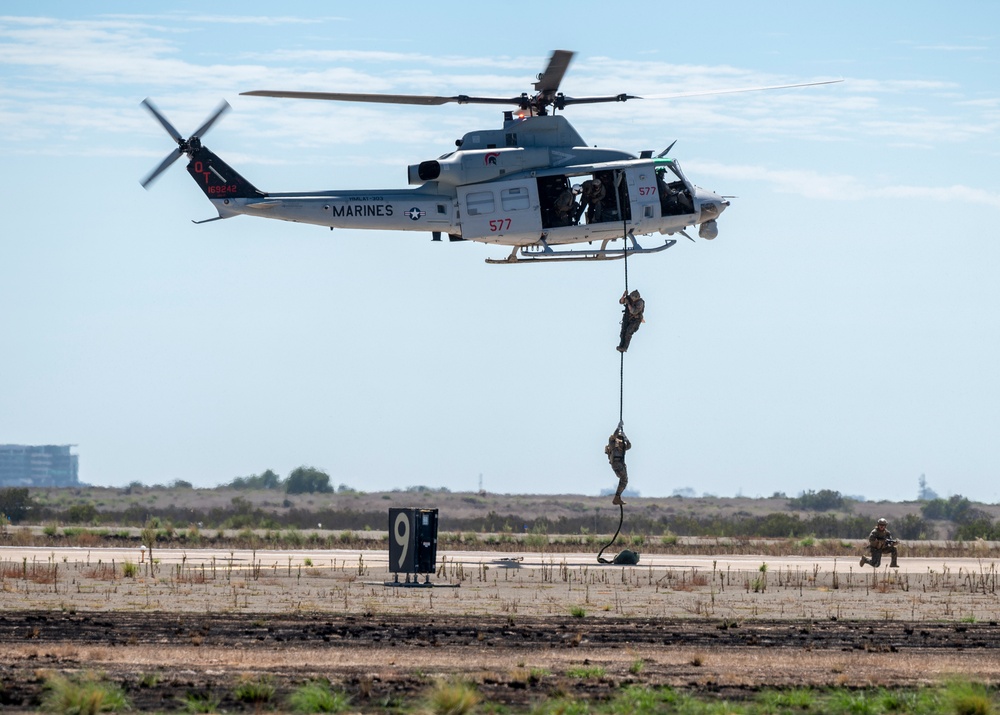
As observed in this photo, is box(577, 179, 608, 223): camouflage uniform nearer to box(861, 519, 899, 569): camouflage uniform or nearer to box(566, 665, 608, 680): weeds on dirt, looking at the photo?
box(861, 519, 899, 569): camouflage uniform

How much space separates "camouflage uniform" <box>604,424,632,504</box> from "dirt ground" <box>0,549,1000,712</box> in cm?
229

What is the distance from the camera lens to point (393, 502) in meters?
113

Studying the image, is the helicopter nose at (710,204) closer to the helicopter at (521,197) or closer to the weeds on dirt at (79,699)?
the helicopter at (521,197)

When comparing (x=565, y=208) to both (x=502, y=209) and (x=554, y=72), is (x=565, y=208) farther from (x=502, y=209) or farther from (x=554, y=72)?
(x=554, y=72)

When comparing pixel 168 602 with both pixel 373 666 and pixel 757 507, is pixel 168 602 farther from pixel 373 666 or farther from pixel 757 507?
pixel 757 507

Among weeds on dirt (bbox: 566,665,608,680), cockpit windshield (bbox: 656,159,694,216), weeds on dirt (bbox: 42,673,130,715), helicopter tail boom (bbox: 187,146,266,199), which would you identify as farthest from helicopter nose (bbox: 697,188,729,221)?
weeds on dirt (bbox: 42,673,130,715)

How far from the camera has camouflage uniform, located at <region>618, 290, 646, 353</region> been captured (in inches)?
1288

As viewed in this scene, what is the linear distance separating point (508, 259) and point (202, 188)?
8165mm

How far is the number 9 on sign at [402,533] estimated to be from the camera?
28375 mm

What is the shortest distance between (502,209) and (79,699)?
2215 centimetres

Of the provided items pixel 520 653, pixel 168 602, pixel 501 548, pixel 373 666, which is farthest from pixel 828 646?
pixel 501 548

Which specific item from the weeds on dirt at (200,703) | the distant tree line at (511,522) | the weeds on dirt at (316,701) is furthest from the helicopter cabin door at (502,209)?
the distant tree line at (511,522)

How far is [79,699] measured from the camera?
14.5 meters

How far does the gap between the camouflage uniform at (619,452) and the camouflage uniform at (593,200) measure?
5.69 m
